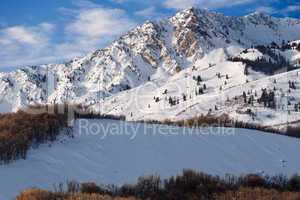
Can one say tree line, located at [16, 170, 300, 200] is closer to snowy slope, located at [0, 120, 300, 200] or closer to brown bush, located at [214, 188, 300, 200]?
brown bush, located at [214, 188, 300, 200]

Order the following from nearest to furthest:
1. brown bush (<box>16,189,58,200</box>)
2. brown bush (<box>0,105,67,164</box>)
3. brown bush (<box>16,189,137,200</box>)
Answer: brown bush (<box>16,189,137,200</box>)
brown bush (<box>16,189,58,200</box>)
brown bush (<box>0,105,67,164</box>)

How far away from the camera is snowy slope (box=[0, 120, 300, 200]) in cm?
2828

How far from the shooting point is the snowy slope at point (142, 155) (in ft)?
92.8

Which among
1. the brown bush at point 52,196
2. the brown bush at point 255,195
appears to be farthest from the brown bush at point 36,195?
the brown bush at point 255,195

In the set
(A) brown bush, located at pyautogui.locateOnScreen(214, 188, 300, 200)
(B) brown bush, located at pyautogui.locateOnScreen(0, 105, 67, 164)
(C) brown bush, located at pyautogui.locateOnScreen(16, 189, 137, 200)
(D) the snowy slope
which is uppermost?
(B) brown bush, located at pyautogui.locateOnScreen(0, 105, 67, 164)

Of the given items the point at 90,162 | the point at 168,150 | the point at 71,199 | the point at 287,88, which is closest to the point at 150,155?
the point at 168,150

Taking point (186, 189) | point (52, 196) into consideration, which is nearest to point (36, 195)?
point (52, 196)

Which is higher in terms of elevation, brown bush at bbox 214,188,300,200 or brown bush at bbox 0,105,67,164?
brown bush at bbox 0,105,67,164

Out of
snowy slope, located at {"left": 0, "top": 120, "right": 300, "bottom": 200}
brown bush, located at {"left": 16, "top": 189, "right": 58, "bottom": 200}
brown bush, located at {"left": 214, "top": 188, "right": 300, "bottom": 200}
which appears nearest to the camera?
brown bush, located at {"left": 16, "top": 189, "right": 58, "bottom": 200}

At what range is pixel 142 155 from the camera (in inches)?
1337

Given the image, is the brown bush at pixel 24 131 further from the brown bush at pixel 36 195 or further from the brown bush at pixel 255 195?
the brown bush at pixel 255 195

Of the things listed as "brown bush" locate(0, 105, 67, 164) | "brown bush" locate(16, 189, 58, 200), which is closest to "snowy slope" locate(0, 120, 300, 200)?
"brown bush" locate(0, 105, 67, 164)

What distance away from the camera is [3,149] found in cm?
2806

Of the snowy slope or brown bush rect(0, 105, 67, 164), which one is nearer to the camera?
the snowy slope
